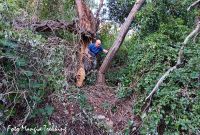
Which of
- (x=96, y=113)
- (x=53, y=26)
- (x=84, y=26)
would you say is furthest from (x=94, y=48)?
(x=96, y=113)

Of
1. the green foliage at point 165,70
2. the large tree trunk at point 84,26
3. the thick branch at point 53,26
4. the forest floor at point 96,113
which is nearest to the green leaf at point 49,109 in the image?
the forest floor at point 96,113

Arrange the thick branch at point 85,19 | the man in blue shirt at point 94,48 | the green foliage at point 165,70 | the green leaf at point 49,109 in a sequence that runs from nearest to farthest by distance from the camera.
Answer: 1. the green leaf at point 49,109
2. the green foliage at point 165,70
3. the man in blue shirt at point 94,48
4. the thick branch at point 85,19

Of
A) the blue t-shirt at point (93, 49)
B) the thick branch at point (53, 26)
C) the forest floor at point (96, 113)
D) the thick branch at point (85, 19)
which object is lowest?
the forest floor at point (96, 113)

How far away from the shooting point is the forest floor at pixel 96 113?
21.3 feet

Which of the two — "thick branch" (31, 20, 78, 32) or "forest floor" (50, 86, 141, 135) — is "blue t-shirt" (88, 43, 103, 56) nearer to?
"thick branch" (31, 20, 78, 32)

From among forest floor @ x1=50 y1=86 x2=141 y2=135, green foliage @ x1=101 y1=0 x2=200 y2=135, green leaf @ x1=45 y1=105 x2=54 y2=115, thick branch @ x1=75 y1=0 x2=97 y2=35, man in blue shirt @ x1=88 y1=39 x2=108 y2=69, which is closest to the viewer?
green leaf @ x1=45 y1=105 x2=54 y2=115


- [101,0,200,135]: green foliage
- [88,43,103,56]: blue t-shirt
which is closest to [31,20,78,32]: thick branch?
[88,43,103,56]: blue t-shirt

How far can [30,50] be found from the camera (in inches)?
191

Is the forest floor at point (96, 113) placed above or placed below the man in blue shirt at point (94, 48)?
below

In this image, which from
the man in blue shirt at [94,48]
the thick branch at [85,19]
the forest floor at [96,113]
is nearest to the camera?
the forest floor at [96,113]

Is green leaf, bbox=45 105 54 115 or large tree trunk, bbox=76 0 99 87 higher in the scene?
large tree trunk, bbox=76 0 99 87

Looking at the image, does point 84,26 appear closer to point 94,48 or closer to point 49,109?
point 94,48

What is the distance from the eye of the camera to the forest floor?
6.48 metres

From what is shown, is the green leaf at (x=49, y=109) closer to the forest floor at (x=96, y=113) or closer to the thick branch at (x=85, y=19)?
the forest floor at (x=96, y=113)
